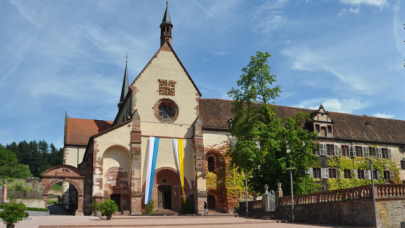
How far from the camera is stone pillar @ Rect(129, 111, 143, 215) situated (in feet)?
114

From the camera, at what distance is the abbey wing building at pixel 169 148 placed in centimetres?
3616

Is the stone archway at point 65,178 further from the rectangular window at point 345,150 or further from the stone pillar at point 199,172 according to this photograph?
the rectangular window at point 345,150

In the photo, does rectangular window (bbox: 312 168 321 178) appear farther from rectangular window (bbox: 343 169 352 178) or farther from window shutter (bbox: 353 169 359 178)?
window shutter (bbox: 353 169 359 178)

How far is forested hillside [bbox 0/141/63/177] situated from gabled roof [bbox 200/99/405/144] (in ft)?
361

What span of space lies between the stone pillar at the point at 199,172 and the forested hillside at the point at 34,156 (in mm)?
113946

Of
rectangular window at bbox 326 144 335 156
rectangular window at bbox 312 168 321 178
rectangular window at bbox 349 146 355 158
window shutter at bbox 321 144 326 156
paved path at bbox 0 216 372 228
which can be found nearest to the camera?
paved path at bbox 0 216 372 228

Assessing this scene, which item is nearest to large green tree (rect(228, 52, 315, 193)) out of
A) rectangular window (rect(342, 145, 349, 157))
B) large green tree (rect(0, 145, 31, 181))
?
rectangular window (rect(342, 145, 349, 157))

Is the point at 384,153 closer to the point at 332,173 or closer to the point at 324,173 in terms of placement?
the point at 332,173

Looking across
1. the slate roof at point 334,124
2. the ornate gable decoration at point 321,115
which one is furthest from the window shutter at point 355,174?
the ornate gable decoration at point 321,115

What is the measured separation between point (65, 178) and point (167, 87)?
12706 mm

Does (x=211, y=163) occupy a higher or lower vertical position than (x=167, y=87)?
lower

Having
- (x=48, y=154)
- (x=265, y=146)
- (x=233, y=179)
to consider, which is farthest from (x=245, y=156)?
(x=48, y=154)

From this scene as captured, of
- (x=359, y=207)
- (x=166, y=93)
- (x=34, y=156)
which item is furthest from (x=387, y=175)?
(x=34, y=156)

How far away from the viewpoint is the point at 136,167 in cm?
3572
